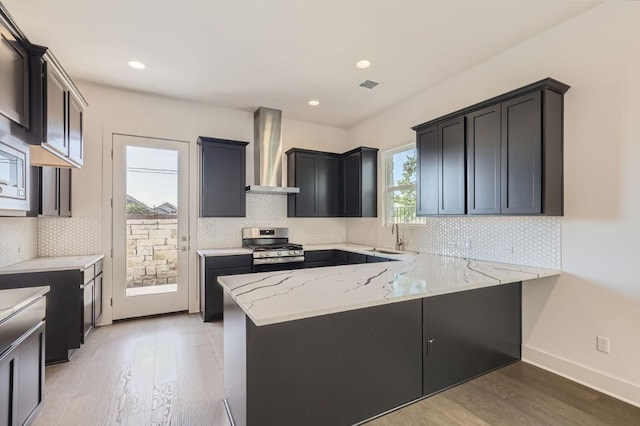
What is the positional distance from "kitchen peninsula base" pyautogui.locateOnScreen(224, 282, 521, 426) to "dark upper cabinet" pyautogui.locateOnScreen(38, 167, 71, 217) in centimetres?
233

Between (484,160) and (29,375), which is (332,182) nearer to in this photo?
(484,160)

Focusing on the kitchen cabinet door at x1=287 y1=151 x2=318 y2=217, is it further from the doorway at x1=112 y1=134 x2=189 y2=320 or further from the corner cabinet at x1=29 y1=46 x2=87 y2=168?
the corner cabinet at x1=29 y1=46 x2=87 y2=168

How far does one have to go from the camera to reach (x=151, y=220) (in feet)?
13.7

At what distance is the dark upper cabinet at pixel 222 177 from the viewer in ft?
14.0

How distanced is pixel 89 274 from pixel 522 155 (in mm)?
4280

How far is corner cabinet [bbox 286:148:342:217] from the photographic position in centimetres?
495

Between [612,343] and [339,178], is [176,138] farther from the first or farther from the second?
[612,343]

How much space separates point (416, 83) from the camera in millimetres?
3797

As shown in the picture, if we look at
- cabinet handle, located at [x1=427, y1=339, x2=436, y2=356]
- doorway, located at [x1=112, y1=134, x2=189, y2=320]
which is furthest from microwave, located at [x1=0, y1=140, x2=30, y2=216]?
cabinet handle, located at [x1=427, y1=339, x2=436, y2=356]

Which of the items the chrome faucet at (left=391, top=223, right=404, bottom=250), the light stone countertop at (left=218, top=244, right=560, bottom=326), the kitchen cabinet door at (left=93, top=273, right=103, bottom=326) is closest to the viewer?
the light stone countertop at (left=218, top=244, right=560, bottom=326)

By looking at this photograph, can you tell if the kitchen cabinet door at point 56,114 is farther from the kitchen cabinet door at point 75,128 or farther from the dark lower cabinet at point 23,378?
the dark lower cabinet at point 23,378

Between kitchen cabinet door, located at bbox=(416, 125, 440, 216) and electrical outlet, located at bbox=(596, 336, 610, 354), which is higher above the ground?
kitchen cabinet door, located at bbox=(416, 125, 440, 216)

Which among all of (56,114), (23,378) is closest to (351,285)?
(23,378)

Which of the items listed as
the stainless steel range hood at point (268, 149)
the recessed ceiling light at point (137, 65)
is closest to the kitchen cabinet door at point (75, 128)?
the recessed ceiling light at point (137, 65)
